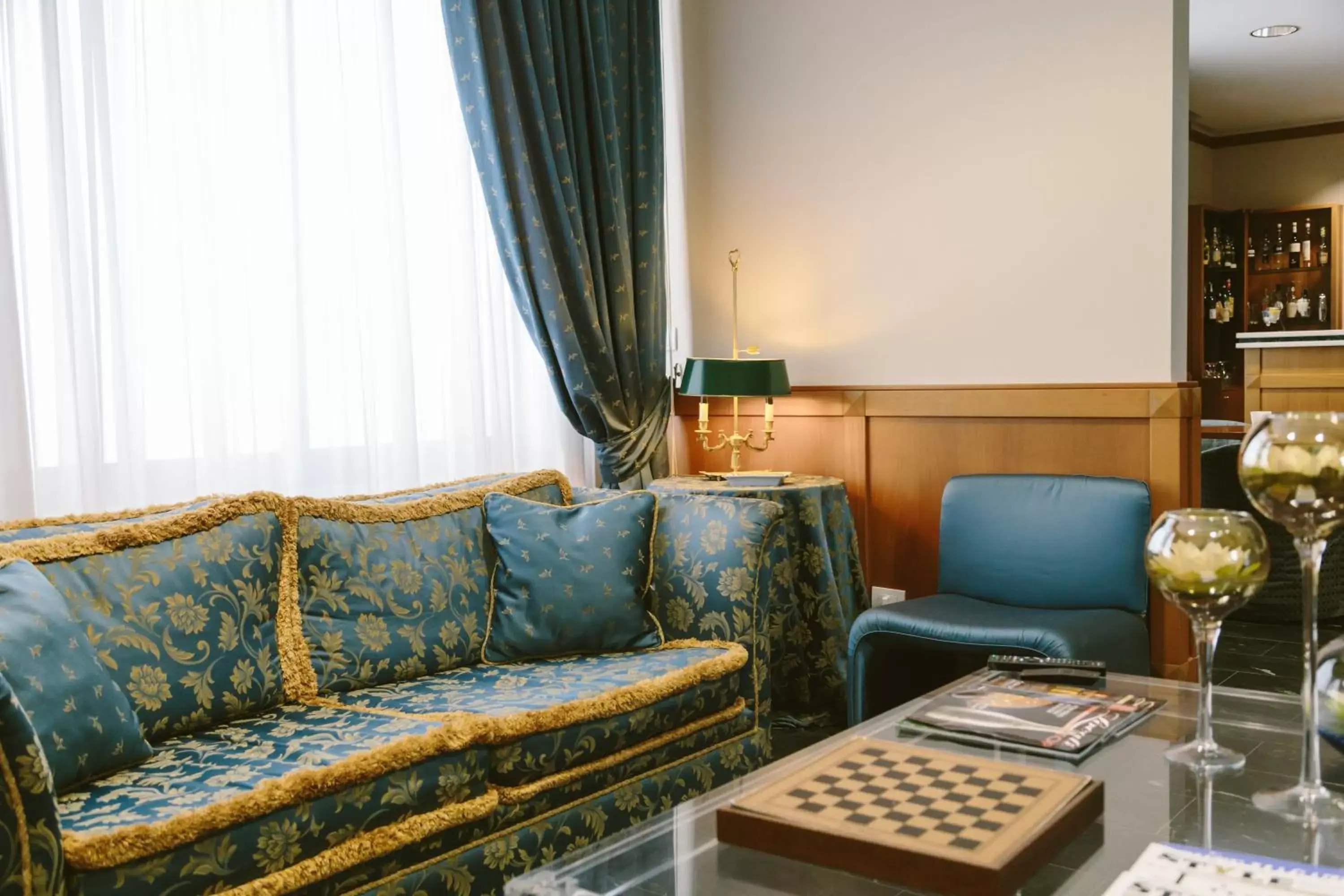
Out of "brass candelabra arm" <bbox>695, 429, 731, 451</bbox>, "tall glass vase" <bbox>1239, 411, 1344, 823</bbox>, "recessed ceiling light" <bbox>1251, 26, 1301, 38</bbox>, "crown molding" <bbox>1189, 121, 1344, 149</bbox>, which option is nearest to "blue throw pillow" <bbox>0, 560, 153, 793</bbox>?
"tall glass vase" <bbox>1239, 411, 1344, 823</bbox>

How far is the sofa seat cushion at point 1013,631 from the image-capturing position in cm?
280

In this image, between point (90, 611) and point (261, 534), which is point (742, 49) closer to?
point (261, 534)

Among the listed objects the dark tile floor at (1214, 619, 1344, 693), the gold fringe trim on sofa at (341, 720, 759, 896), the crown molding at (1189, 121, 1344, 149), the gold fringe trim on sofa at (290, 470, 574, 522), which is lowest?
the dark tile floor at (1214, 619, 1344, 693)

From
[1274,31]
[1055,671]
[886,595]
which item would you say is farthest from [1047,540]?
[1274,31]

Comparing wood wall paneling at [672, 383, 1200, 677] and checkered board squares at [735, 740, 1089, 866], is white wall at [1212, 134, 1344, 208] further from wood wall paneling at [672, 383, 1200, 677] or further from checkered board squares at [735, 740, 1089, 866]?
checkered board squares at [735, 740, 1089, 866]

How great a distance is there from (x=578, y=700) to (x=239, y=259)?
1.41 metres

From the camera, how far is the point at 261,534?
2.41 m

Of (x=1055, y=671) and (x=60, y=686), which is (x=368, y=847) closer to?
(x=60, y=686)

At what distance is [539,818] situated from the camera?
223cm

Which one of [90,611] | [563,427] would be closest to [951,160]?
[563,427]

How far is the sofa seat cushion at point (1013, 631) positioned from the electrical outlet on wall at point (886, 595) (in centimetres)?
71

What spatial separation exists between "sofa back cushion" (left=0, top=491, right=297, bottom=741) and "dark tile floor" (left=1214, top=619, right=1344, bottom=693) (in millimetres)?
2788

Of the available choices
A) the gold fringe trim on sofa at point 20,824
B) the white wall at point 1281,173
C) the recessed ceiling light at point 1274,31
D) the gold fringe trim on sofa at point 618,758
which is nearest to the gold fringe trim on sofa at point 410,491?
the gold fringe trim on sofa at point 618,758

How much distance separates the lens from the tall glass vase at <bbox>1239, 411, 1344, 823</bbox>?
4.42 feet
